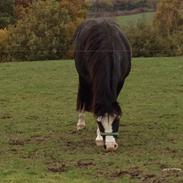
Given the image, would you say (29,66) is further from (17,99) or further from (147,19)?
(147,19)

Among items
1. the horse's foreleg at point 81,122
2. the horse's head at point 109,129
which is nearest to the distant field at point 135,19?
the horse's foreleg at point 81,122

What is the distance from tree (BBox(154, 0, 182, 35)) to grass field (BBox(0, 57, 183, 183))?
61.6 feet

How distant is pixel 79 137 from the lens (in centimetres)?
813

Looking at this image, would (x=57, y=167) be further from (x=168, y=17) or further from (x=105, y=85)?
(x=168, y=17)

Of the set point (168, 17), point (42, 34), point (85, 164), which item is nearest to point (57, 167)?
point (85, 164)

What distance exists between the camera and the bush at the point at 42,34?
28858mm

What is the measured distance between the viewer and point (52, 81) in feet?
51.9

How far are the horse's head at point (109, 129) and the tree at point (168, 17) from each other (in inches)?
1053

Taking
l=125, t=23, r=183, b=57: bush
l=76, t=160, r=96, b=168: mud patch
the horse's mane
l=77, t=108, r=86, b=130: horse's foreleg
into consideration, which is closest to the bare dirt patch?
l=77, t=108, r=86, b=130: horse's foreleg

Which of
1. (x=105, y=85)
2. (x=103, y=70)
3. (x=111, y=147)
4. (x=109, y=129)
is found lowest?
(x=111, y=147)

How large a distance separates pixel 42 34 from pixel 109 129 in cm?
2435

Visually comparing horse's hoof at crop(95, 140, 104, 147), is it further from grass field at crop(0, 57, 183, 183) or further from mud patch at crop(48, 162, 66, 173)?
mud patch at crop(48, 162, 66, 173)

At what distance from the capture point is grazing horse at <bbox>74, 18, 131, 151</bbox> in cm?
676

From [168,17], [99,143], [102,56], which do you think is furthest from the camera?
[168,17]
